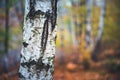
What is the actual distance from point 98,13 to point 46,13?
16902 millimetres

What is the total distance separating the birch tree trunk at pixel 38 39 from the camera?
2.71 metres

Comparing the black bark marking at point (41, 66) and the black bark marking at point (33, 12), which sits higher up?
the black bark marking at point (33, 12)

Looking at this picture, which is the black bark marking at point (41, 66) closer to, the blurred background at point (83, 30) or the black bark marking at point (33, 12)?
the black bark marking at point (33, 12)

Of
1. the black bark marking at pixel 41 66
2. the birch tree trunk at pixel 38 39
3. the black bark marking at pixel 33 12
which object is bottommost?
the black bark marking at pixel 41 66

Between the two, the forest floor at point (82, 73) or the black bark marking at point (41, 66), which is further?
the forest floor at point (82, 73)

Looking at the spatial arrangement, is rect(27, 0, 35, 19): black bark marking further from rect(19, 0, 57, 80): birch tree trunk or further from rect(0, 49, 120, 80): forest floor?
rect(0, 49, 120, 80): forest floor

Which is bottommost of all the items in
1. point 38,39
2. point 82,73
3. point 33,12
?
point 82,73

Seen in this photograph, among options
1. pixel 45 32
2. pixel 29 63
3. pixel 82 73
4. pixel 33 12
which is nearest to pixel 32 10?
pixel 33 12

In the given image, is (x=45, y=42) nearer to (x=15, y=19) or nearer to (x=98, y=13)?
(x=15, y=19)

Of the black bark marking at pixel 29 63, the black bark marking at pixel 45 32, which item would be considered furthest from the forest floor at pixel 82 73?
the black bark marking at pixel 45 32

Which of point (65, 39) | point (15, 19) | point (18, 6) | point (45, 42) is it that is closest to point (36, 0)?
point (45, 42)

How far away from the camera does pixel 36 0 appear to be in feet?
8.86

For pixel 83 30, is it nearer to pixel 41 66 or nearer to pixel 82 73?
pixel 82 73

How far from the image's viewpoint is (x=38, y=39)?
2717 millimetres
